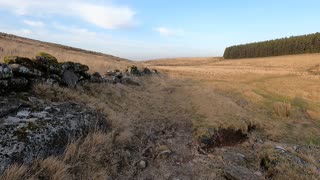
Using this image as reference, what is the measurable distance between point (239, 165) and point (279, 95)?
17.3m

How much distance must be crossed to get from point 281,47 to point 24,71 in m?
115

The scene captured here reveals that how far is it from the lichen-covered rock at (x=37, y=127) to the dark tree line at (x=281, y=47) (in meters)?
110

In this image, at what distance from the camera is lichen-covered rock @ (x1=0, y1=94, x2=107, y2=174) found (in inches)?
215

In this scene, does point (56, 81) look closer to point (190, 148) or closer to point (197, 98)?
point (190, 148)

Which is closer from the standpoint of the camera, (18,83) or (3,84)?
(3,84)

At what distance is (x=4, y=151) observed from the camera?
5.29m

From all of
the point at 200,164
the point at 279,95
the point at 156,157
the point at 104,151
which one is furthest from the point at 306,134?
the point at 279,95

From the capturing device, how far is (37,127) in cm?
618

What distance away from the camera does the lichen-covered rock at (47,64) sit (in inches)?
357

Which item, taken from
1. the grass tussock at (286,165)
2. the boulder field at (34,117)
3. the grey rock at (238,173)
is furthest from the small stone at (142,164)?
the grass tussock at (286,165)

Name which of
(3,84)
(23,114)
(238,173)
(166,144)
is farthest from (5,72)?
(238,173)

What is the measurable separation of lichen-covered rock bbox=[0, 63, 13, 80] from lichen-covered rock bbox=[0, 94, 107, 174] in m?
0.53

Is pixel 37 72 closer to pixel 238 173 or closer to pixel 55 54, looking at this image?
pixel 238 173

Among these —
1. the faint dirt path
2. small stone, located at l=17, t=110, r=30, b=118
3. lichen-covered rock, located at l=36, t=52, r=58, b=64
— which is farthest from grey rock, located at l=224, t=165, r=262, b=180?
lichen-covered rock, located at l=36, t=52, r=58, b=64
